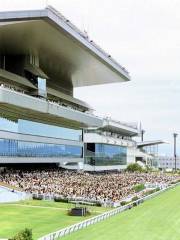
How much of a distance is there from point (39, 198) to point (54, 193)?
5.13 ft

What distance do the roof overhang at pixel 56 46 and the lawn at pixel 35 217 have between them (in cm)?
1662

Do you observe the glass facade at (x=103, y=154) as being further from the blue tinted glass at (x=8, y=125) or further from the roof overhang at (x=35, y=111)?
the blue tinted glass at (x=8, y=125)

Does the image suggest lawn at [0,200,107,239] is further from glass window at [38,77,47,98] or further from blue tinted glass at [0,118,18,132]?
glass window at [38,77,47,98]

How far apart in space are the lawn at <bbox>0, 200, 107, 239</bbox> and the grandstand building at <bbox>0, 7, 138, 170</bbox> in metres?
12.5

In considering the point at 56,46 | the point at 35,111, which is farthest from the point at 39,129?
the point at 56,46

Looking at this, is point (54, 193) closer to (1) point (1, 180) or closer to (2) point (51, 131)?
(1) point (1, 180)

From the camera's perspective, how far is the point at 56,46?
57781 millimetres

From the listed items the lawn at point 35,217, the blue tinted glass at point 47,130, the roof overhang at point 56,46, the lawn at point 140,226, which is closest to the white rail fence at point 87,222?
the lawn at point 140,226

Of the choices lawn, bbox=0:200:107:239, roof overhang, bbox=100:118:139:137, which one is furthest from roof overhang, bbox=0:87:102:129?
roof overhang, bbox=100:118:139:137

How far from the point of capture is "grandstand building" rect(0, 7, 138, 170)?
1994 inches

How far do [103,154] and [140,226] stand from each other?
63237 mm

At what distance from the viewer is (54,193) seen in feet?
143

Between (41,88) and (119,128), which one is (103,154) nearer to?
(119,128)

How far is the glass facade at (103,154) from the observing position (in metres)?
89.5
